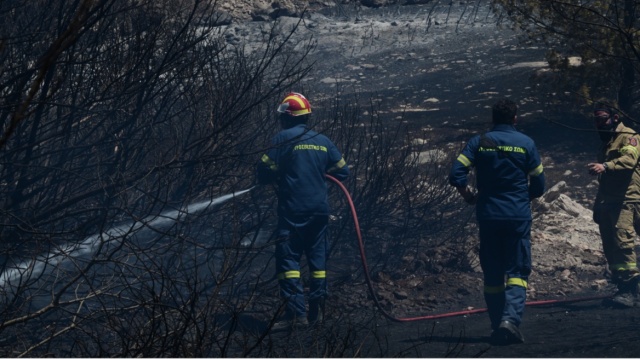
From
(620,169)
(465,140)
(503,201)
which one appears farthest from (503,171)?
(465,140)

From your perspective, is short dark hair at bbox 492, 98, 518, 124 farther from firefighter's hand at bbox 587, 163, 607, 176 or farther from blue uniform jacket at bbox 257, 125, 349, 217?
blue uniform jacket at bbox 257, 125, 349, 217

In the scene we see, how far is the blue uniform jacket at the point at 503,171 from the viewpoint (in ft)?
21.2

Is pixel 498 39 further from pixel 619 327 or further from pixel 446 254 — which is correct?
pixel 619 327

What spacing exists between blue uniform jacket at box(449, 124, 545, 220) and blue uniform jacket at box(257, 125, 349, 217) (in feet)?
3.70

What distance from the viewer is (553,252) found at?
9094mm

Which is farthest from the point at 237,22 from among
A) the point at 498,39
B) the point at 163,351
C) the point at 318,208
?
the point at 163,351

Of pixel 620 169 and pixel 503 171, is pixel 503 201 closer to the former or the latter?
pixel 503 171

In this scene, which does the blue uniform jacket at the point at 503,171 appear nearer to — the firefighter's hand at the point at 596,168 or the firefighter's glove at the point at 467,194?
the firefighter's glove at the point at 467,194

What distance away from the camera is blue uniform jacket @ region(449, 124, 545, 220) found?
21.2 feet

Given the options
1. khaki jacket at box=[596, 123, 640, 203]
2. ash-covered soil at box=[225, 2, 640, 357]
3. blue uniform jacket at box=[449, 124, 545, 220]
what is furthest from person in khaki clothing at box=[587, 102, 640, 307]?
blue uniform jacket at box=[449, 124, 545, 220]

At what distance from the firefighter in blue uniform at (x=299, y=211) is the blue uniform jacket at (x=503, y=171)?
1.15 metres

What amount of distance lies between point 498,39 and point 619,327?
13684mm

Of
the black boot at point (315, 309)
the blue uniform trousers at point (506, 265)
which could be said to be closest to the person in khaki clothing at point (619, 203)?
the blue uniform trousers at point (506, 265)

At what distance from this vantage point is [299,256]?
6.98 m
